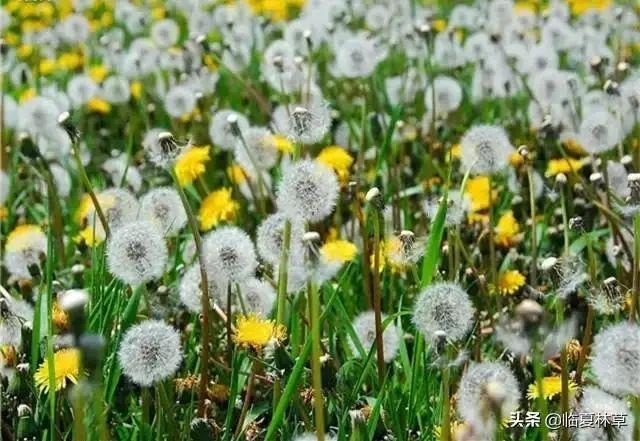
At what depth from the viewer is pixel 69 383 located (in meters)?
1.63

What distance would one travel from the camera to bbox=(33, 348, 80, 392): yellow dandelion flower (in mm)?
1563

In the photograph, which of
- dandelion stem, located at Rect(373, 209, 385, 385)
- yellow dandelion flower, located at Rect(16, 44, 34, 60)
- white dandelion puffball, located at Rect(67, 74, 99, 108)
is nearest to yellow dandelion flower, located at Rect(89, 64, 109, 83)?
white dandelion puffball, located at Rect(67, 74, 99, 108)

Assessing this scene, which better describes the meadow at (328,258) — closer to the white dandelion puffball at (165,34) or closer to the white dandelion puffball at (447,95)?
the white dandelion puffball at (447,95)

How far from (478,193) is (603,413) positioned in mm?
1208

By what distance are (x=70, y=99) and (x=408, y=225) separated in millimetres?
1658

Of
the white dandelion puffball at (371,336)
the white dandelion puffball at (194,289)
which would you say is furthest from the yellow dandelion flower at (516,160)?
the white dandelion puffball at (194,289)

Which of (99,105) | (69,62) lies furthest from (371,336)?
(69,62)

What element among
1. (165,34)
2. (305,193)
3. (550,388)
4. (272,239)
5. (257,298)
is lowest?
(550,388)

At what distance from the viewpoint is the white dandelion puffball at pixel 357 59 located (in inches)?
112

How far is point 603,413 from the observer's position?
1324mm

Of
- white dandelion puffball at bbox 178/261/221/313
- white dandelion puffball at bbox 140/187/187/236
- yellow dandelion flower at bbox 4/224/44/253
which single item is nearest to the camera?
white dandelion puffball at bbox 178/261/221/313

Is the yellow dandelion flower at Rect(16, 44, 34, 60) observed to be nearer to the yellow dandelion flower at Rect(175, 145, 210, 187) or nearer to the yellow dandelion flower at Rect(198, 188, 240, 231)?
the yellow dandelion flower at Rect(175, 145, 210, 187)

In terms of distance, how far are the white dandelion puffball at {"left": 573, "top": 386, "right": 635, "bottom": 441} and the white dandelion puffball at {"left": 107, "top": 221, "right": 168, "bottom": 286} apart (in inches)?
25.5

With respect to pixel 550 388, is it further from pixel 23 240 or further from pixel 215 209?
pixel 23 240
